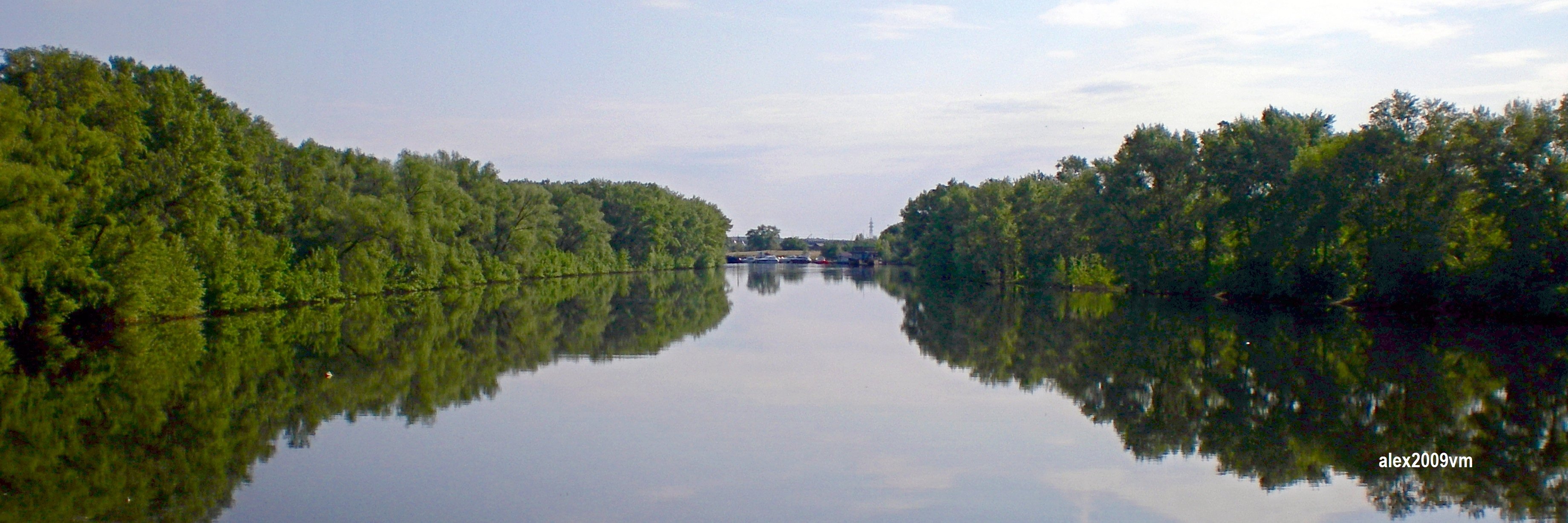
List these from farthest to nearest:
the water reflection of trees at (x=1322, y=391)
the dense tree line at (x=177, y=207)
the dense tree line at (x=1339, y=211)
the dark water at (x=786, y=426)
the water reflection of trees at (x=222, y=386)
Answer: the dense tree line at (x=1339, y=211), the dense tree line at (x=177, y=207), the water reflection of trees at (x=1322, y=391), the water reflection of trees at (x=222, y=386), the dark water at (x=786, y=426)

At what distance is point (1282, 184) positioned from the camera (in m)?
45.2

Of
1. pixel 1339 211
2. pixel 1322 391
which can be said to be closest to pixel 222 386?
pixel 1322 391

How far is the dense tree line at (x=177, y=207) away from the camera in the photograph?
25.9 m

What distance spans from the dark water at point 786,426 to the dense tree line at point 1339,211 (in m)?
5.27

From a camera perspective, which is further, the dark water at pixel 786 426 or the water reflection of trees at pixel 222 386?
the water reflection of trees at pixel 222 386

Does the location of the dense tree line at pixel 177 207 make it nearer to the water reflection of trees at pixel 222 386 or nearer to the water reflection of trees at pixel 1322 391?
the water reflection of trees at pixel 222 386

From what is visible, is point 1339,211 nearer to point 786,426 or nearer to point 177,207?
point 786,426

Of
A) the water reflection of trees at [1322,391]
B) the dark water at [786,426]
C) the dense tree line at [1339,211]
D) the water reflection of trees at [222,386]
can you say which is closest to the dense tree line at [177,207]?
the water reflection of trees at [222,386]

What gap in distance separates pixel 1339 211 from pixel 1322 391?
24.2m

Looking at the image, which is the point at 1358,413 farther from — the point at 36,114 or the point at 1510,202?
the point at 36,114

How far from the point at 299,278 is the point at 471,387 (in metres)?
25.6

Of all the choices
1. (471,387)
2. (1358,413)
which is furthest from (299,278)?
(1358,413)

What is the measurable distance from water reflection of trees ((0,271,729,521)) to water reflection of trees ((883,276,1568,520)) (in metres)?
10.3

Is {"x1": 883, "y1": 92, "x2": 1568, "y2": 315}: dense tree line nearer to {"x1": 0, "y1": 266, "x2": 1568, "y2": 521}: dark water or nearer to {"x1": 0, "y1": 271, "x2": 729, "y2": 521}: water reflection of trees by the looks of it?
{"x1": 0, "y1": 266, "x2": 1568, "y2": 521}: dark water
